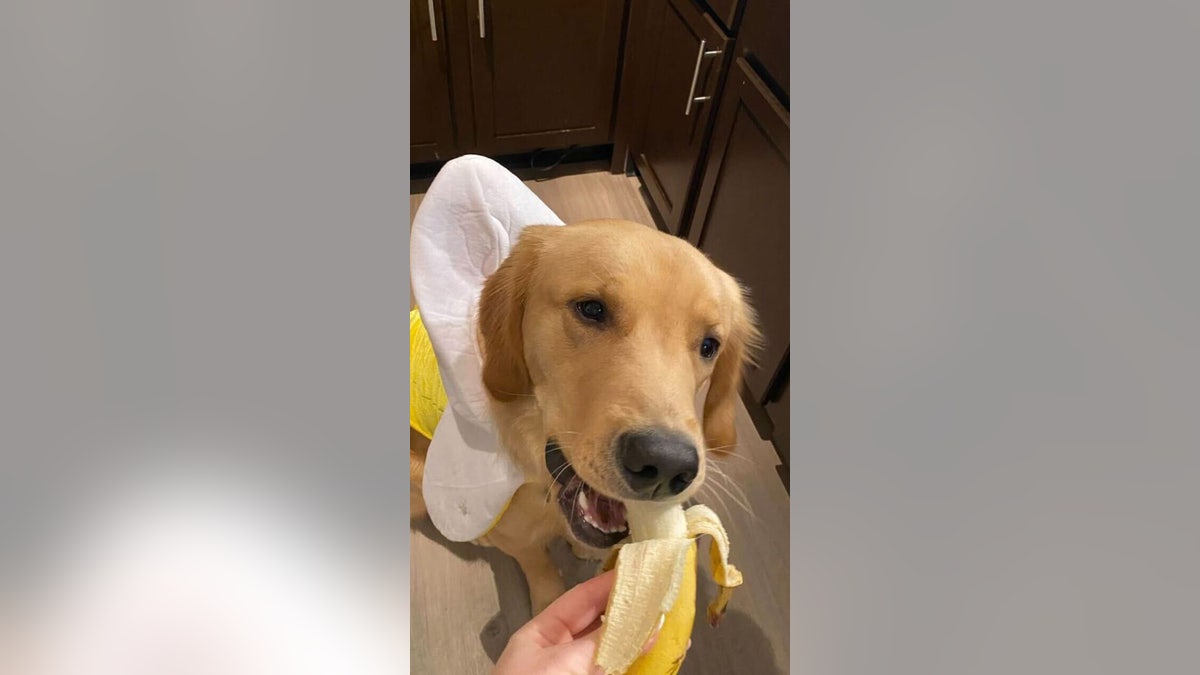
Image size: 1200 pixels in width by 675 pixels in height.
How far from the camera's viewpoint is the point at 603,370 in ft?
1.47

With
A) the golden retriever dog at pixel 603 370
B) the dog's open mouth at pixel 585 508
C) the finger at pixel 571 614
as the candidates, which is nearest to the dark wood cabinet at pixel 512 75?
the golden retriever dog at pixel 603 370

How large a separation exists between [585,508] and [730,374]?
156mm

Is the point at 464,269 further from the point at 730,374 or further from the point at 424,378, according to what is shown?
the point at 730,374

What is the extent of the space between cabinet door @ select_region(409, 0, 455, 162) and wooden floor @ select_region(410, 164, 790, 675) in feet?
0.15

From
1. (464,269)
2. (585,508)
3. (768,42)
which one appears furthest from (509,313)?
(768,42)

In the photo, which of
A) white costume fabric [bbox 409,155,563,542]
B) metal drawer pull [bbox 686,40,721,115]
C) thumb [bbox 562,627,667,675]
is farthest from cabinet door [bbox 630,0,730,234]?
thumb [bbox 562,627,667,675]

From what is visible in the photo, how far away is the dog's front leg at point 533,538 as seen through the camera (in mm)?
500

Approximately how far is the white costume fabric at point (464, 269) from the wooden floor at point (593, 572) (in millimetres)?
18

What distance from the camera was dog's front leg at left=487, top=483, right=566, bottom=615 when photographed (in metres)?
0.50

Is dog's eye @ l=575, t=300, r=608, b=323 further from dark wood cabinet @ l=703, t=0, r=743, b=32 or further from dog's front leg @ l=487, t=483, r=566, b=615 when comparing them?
dark wood cabinet @ l=703, t=0, r=743, b=32

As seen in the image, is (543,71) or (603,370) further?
(543,71)

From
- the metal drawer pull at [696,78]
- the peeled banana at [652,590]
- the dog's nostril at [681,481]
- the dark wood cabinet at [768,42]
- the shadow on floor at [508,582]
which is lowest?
the shadow on floor at [508,582]

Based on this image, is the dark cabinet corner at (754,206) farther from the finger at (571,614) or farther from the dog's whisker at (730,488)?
the finger at (571,614)

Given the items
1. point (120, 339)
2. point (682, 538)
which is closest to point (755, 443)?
point (682, 538)
